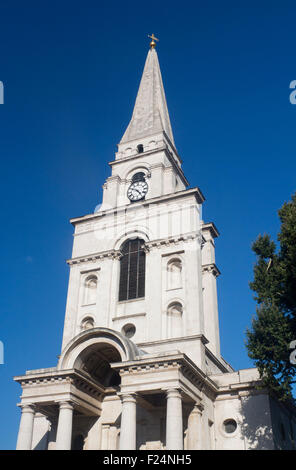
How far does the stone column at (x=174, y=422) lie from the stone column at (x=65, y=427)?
574 centimetres

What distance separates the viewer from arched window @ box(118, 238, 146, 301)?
117 ft

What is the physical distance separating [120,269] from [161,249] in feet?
11.6

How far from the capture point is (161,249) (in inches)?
1421

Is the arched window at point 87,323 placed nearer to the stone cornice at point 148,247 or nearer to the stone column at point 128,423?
the stone cornice at point 148,247

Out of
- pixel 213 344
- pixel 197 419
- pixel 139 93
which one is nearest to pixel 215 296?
pixel 213 344

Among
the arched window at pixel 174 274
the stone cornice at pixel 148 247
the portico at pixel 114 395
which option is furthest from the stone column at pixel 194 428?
the stone cornice at pixel 148 247

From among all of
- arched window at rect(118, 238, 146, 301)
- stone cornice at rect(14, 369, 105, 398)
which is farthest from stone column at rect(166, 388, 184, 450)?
arched window at rect(118, 238, 146, 301)

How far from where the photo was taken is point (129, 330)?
1359 inches

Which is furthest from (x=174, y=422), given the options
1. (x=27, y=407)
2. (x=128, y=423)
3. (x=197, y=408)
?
(x=27, y=407)

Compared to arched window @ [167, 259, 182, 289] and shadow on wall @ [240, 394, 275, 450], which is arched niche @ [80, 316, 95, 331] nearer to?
arched window @ [167, 259, 182, 289]

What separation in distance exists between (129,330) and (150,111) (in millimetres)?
23670

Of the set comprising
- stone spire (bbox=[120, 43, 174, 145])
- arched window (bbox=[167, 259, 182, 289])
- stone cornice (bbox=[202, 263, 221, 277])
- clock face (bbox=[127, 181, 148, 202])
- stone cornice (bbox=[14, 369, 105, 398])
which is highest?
stone spire (bbox=[120, 43, 174, 145])

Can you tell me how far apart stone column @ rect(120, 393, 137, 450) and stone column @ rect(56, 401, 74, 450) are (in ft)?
10.9
